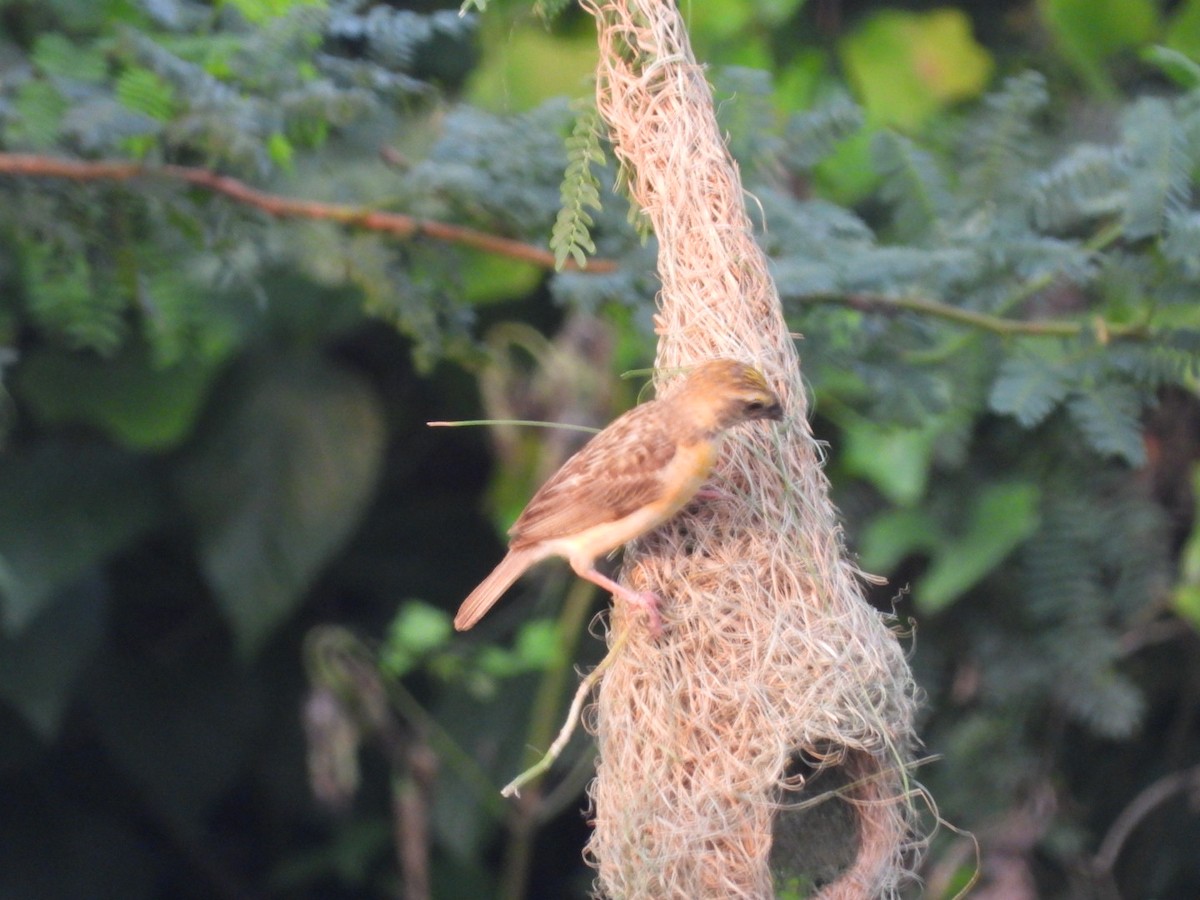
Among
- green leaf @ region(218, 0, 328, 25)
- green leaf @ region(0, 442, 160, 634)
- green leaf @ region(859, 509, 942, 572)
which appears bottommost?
green leaf @ region(0, 442, 160, 634)

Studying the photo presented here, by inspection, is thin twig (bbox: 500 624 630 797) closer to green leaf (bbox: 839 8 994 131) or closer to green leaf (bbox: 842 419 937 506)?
green leaf (bbox: 842 419 937 506)

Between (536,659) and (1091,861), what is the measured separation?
206 centimetres

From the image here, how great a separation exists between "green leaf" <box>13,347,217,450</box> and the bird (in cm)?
221

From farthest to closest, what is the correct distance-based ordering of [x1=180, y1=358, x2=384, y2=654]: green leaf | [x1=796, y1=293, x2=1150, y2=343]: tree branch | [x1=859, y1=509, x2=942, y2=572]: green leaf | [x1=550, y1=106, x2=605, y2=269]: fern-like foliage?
[x1=180, y1=358, x2=384, y2=654]: green leaf < [x1=859, y1=509, x2=942, y2=572]: green leaf < [x1=796, y1=293, x2=1150, y2=343]: tree branch < [x1=550, y1=106, x2=605, y2=269]: fern-like foliage

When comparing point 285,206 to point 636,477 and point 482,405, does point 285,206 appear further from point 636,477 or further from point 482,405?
point 482,405

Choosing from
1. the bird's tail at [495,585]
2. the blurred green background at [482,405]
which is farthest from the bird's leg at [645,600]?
the blurred green background at [482,405]

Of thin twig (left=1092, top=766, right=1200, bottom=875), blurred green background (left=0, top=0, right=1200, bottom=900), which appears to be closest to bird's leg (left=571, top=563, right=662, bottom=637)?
blurred green background (left=0, top=0, right=1200, bottom=900)

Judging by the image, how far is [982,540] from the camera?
424cm

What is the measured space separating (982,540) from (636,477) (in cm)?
226

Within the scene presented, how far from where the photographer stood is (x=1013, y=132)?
327cm

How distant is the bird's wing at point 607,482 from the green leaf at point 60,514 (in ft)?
7.94

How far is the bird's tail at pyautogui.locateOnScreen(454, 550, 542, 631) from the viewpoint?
2539mm

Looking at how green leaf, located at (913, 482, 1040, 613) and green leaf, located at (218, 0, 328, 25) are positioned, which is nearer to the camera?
green leaf, located at (218, 0, 328, 25)

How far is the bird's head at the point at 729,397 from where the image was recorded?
2.19m
